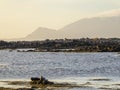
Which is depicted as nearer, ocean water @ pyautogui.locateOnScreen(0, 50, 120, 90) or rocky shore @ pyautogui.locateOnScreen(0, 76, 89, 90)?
rocky shore @ pyautogui.locateOnScreen(0, 76, 89, 90)

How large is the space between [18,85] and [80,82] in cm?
677

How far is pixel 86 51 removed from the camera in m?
142

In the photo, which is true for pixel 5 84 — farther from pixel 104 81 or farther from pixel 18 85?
pixel 104 81

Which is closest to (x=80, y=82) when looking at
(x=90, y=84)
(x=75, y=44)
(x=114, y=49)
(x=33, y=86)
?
(x=90, y=84)

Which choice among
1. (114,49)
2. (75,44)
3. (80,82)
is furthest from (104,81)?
(75,44)

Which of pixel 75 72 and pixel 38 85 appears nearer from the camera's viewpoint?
pixel 38 85

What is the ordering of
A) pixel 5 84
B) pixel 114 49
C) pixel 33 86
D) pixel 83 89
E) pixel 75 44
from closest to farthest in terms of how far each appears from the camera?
pixel 83 89
pixel 33 86
pixel 5 84
pixel 114 49
pixel 75 44

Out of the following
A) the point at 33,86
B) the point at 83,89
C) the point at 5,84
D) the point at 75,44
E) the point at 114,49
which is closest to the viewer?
the point at 83,89

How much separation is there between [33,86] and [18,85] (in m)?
2.42

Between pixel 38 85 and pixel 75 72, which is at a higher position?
pixel 75 72

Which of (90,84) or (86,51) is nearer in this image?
(90,84)

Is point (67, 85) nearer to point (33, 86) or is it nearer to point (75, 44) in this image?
point (33, 86)

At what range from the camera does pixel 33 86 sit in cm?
4878

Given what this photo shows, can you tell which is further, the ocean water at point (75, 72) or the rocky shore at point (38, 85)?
the ocean water at point (75, 72)
